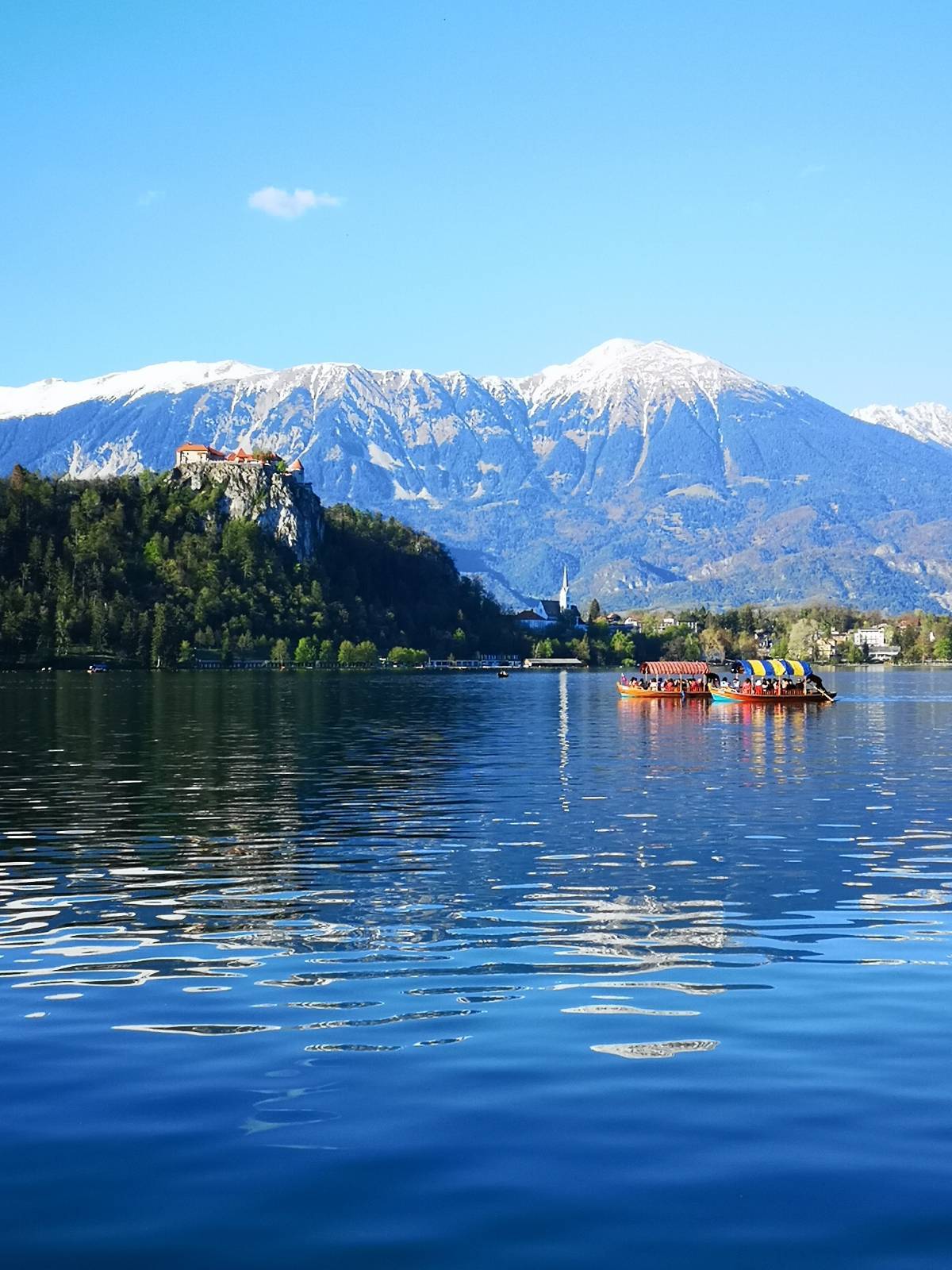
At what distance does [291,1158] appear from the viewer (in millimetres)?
18688

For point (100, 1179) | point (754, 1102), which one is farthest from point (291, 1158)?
point (754, 1102)

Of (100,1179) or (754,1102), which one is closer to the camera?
(100,1179)

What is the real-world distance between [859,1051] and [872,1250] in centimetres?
755

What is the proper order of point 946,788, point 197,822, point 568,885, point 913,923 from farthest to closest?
point 946,788
point 197,822
point 568,885
point 913,923

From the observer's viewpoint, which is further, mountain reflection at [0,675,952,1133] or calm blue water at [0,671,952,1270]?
mountain reflection at [0,675,952,1133]

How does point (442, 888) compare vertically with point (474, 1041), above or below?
below

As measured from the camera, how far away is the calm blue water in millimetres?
16875

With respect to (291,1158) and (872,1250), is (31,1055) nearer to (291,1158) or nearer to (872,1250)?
(291,1158)

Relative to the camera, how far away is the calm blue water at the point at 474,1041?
16875mm

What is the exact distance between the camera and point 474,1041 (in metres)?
24.2

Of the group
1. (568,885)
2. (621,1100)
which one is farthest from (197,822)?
(621,1100)

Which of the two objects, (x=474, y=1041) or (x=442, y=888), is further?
(x=442, y=888)

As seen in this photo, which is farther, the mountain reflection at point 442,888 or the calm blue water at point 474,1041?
the mountain reflection at point 442,888

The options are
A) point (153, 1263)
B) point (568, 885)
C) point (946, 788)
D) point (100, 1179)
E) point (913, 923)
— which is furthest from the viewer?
point (946, 788)
